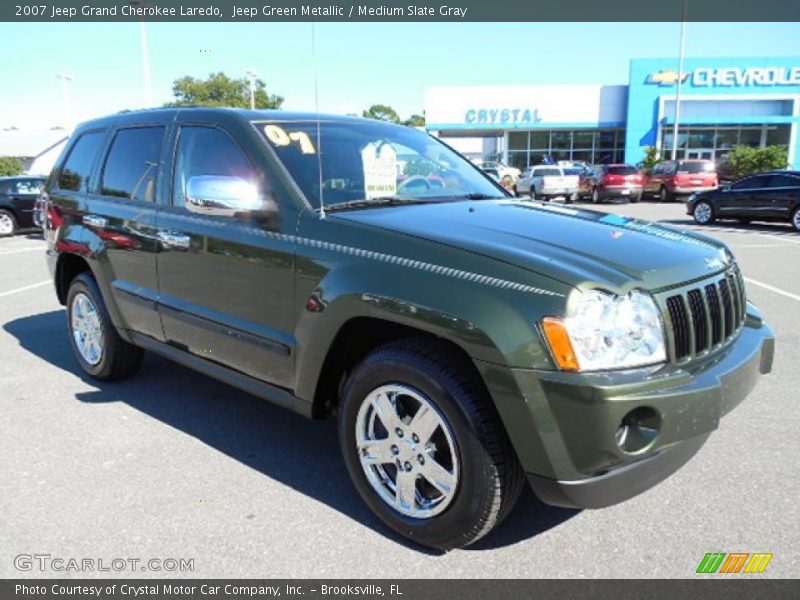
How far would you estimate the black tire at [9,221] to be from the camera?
16.2 meters

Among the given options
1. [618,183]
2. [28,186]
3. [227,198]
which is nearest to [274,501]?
[227,198]

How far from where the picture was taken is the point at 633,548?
2717 millimetres

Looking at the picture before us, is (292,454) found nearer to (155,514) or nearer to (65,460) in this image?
(155,514)

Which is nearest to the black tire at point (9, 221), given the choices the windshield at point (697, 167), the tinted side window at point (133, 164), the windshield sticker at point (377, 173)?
the tinted side window at point (133, 164)

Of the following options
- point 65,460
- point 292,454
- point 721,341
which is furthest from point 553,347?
point 65,460

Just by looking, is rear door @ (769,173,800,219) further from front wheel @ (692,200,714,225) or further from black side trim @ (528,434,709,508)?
black side trim @ (528,434,709,508)

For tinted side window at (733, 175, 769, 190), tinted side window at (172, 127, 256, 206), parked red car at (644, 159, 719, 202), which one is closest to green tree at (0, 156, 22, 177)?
parked red car at (644, 159, 719, 202)

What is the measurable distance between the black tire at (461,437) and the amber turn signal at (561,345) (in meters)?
0.37

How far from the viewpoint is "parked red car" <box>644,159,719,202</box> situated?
25.1 meters

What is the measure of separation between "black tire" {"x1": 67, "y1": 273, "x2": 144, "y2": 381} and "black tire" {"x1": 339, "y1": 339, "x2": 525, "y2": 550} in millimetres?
2639

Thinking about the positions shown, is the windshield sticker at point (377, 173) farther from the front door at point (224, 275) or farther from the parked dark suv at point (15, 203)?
the parked dark suv at point (15, 203)

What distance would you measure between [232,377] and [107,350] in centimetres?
165

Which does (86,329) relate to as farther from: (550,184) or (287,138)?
(550,184)

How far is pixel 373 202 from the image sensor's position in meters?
3.33
